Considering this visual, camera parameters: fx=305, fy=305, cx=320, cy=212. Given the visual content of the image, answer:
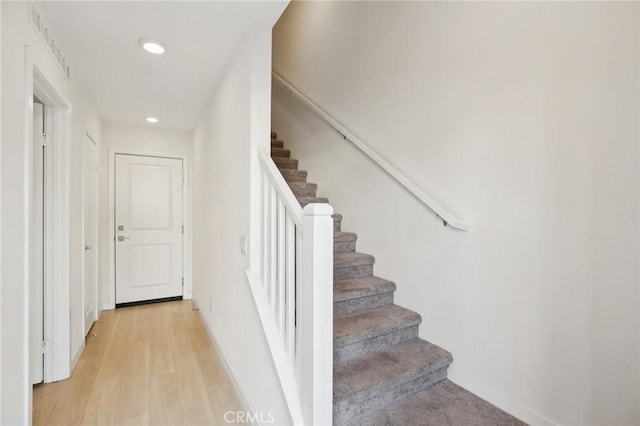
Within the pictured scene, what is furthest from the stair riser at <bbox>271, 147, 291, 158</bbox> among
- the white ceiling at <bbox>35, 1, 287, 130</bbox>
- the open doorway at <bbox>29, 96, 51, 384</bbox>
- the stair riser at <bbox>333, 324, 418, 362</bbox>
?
the stair riser at <bbox>333, 324, 418, 362</bbox>

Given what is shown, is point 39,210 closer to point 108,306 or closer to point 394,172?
point 108,306

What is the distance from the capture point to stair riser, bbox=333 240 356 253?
8.53ft

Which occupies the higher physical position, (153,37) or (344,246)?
(153,37)

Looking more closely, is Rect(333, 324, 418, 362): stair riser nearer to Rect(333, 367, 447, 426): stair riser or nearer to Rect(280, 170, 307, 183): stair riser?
Rect(333, 367, 447, 426): stair riser

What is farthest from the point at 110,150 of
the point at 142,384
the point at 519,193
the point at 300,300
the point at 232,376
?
the point at 519,193

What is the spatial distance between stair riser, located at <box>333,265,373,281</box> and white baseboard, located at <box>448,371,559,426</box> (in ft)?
2.88

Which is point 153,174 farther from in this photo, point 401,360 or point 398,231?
point 401,360

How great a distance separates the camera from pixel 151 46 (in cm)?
205

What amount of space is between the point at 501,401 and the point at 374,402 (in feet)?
2.27

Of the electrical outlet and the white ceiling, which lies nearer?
the white ceiling

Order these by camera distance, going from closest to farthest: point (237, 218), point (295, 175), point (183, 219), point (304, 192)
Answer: point (237, 218) → point (304, 192) → point (295, 175) → point (183, 219)

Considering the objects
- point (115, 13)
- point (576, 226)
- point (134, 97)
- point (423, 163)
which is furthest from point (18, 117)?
point (576, 226)

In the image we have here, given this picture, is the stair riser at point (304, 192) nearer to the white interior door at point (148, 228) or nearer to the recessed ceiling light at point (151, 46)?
the recessed ceiling light at point (151, 46)

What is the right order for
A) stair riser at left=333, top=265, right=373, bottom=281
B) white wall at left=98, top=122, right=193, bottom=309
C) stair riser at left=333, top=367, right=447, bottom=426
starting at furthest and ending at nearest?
white wall at left=98, top=122, right=193, bottom=309 → stair riser at left=333, top=265, right=373, bottom=281 → stair riser at left=333, top=367, right=447, bottom=426
